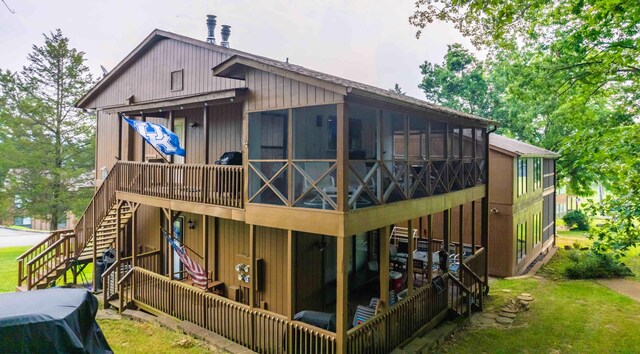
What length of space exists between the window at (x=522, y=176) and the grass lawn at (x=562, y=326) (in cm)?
456

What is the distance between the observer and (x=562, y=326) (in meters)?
11.2

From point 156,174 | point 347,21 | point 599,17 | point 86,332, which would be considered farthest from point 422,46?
point 86,332

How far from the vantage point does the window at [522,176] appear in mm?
17547

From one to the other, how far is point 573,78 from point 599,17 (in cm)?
471

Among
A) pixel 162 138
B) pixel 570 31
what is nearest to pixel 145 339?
pixel 162 138

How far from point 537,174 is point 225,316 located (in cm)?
1907

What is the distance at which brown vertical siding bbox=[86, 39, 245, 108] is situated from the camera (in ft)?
40.3

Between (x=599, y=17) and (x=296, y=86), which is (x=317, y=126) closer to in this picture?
(x=296, y=86)

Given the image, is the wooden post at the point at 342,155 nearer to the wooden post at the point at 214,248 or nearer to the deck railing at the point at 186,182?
the deck railing at the point at 186,182

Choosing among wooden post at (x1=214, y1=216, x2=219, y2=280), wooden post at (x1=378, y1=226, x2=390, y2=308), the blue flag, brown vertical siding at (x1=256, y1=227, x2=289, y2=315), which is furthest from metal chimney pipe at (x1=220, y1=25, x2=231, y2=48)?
wooden post at (x1=378, y1=226, x2=390, y2=308)

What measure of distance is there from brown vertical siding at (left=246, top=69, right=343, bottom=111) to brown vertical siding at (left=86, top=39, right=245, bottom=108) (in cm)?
309

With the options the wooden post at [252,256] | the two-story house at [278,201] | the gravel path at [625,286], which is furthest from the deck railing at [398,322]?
the gravel path at [625,286]

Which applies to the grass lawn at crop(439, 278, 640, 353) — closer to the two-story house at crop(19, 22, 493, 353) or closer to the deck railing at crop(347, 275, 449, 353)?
the deck railing at crop(347, 275, 449, 353)

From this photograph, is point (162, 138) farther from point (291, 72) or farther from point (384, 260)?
point (384, 260)
